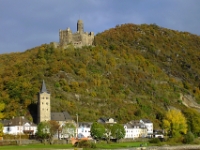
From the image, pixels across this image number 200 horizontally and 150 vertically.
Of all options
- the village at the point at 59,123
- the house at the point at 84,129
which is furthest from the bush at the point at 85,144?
the house at the point at 84,129

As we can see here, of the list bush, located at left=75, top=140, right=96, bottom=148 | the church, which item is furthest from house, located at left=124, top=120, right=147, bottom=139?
bush, located at left=75, top=140, right=96, bottom=148

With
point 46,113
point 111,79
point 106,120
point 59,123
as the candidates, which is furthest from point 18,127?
point 111,79

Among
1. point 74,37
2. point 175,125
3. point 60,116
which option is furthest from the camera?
point 74,37

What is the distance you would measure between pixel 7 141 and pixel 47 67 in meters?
45.2

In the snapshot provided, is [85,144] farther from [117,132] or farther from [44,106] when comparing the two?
[44,106]

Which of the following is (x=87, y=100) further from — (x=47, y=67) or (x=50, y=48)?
(x=50, y=48)

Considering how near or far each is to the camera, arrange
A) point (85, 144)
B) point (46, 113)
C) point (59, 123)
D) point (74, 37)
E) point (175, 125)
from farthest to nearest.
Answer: point (74, 37) → point (175, 125) → point (46, 113) → point (59, 123) → point (85, 144)

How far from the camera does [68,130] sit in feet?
284

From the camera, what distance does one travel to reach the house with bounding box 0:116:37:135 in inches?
3349

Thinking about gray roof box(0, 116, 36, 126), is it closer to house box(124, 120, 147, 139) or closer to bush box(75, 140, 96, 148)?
bush box(75, 140, 96, 148)

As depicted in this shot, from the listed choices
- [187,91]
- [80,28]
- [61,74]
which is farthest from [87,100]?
[187,91]

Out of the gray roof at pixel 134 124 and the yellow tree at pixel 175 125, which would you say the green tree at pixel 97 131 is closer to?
the gray roof at pixel 134 124

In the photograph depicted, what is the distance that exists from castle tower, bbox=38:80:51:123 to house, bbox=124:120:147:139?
19.1m

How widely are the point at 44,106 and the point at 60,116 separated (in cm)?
413
